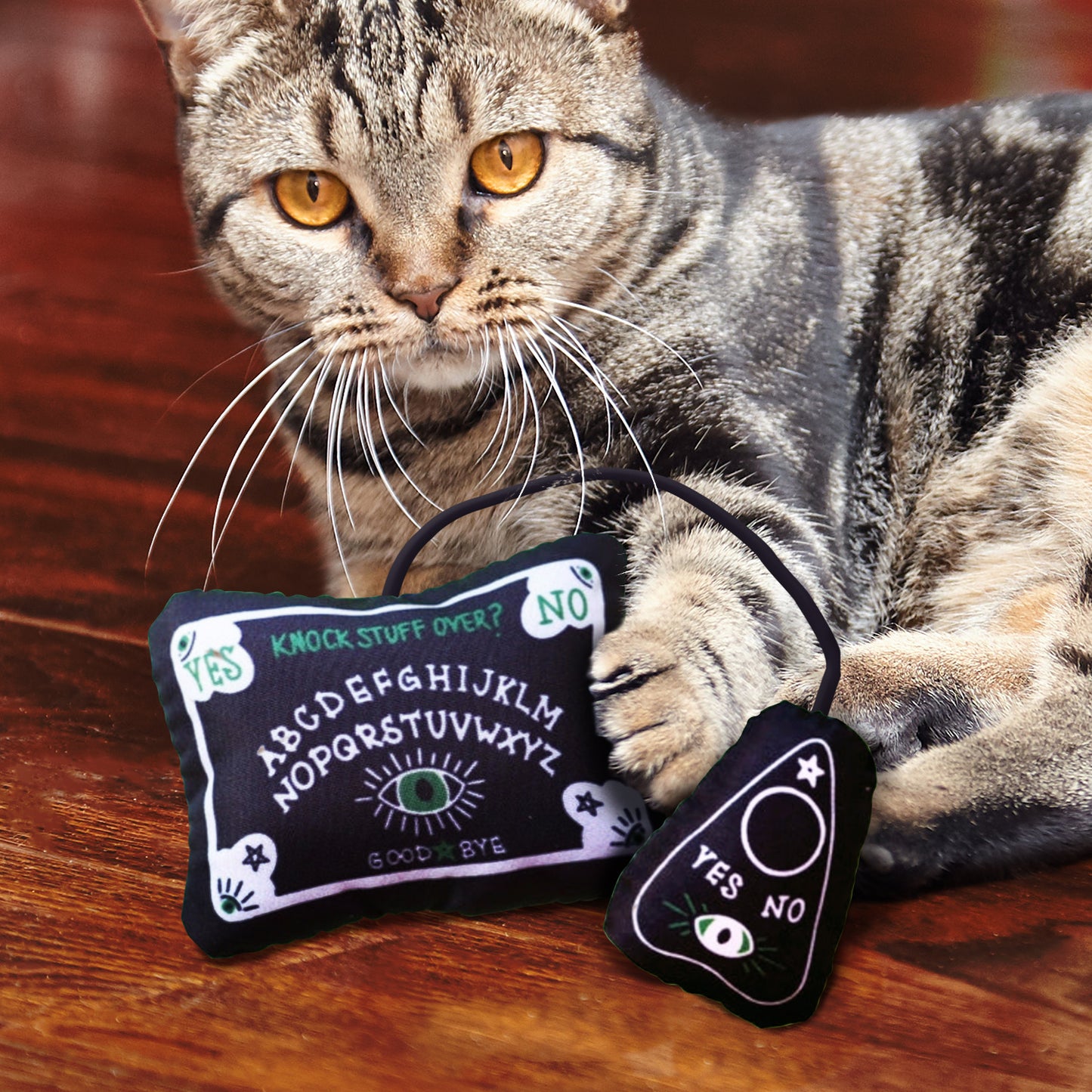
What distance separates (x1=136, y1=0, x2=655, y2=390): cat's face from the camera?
792 millimetres

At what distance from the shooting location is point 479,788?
2.26 feet

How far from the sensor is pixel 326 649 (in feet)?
2.27

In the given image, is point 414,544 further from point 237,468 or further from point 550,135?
point 237,468

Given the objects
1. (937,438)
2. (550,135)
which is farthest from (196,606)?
(937,438)

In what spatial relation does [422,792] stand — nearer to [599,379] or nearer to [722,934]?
[722,934]

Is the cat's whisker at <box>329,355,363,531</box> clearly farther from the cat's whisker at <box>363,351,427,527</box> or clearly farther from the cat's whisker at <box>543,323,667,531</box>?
the cat's whisker at <box>543,323,667,531</box>

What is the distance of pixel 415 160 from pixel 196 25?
0.21 meters

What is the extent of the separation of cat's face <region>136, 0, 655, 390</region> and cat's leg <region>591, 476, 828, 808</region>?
0.17 m

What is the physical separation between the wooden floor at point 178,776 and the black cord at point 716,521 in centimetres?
16

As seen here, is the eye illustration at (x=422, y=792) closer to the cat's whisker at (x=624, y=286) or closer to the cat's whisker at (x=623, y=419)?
the cat's whisker at (x=623, y=419)

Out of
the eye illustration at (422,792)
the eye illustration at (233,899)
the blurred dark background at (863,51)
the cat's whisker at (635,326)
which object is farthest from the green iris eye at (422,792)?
the blurred dark background at (863,51)

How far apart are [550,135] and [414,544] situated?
0.29 m

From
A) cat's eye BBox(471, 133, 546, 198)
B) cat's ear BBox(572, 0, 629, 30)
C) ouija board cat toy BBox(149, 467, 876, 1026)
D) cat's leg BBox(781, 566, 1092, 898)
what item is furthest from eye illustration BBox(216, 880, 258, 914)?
cat's ear BBox(572, 0, 629, 30)

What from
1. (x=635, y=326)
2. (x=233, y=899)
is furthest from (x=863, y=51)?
(x=233, y=899)
